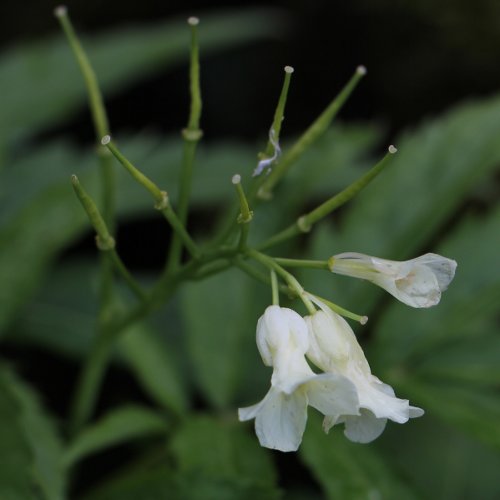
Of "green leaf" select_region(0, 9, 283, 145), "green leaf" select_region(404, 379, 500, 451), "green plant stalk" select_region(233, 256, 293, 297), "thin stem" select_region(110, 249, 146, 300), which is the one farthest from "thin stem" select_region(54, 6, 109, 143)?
"green leaf" select_region(0, 9, 283, 145)

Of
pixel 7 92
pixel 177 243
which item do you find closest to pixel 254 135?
pixel 7 92

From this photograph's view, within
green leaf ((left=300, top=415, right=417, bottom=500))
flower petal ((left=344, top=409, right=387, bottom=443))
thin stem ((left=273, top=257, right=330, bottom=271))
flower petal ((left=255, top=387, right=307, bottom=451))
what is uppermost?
thin stem ((left=273, top=257, right=330, bottom=271))

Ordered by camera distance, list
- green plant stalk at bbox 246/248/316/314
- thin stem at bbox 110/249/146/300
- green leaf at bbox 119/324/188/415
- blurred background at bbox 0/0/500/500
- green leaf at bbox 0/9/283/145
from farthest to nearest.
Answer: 1. green leaf at bbox 0/9/283/145
2. green leaf at bbox 119/324/188/415
3. blurred background at bbox 0/0/500/500
4. thin stem at bbox 110/249/146/300
5. green plant stalk at bbox 246/248/316/314

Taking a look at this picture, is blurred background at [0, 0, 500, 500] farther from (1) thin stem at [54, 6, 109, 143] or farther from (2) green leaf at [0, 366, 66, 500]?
(1) thin stem at [54, 6, 109, 143]

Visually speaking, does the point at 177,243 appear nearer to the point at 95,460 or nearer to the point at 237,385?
the point at 237,385

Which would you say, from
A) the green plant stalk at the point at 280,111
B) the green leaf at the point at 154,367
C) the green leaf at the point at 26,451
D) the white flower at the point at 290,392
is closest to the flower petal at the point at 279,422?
the white flower at the point at 290,392

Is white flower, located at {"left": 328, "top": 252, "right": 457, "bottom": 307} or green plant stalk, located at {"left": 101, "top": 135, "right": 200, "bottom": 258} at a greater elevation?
green plant stalk, located at {"left": 101, "top": 135, "right": 200, "bottom": 258}
